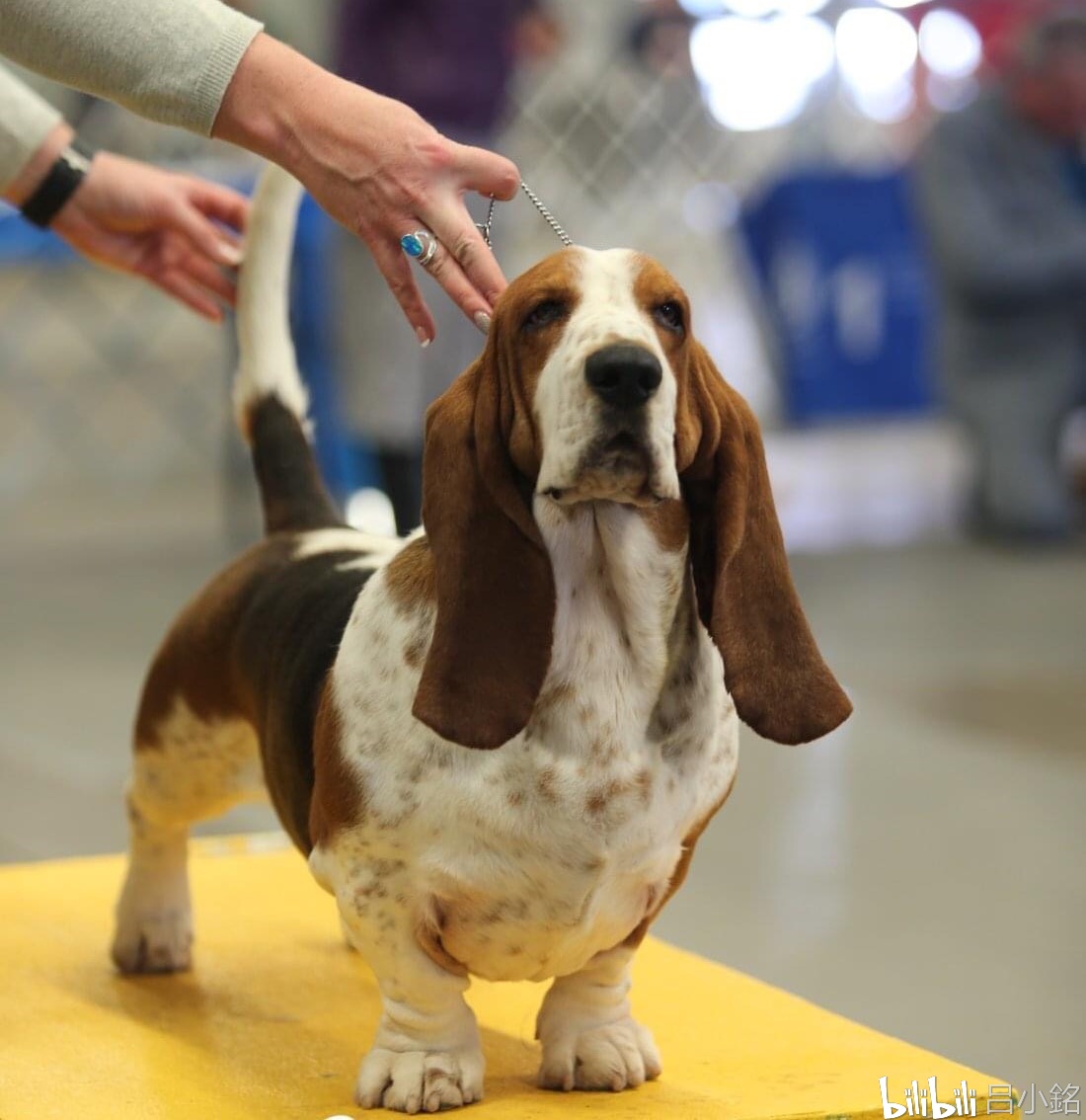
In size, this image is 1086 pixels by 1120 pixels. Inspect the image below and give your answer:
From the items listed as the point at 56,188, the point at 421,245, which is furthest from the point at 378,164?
the point at 56,188

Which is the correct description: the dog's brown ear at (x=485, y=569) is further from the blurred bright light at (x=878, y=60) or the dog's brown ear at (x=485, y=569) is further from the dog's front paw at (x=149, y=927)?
the blurred bright light at (x=878, y=60)

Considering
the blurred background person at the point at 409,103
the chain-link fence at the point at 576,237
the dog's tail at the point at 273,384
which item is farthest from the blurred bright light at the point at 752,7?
the dog's tail at the point at 273,384

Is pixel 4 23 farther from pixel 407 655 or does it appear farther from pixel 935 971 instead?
pixel 935 971

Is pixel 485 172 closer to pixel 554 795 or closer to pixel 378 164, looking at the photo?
pixel 378 164

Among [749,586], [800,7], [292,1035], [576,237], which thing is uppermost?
[800,7]

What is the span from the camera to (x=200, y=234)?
2.57 metres

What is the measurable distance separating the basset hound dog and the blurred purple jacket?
292cm

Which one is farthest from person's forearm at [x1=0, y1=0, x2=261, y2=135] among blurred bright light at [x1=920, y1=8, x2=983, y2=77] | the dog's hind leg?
blurred bright light at [x1=920, y1=8, x2=983, y2=77]

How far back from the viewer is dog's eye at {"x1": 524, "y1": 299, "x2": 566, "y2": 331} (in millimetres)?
1652

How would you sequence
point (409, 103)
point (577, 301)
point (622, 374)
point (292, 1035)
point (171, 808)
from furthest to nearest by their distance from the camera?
point (409, 103)
point (171, 808)
point (292, 1035)
point (577, 301)
point (622, 374)

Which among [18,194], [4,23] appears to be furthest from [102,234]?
[4,23]

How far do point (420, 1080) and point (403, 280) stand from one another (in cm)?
82

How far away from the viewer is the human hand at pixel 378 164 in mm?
1825

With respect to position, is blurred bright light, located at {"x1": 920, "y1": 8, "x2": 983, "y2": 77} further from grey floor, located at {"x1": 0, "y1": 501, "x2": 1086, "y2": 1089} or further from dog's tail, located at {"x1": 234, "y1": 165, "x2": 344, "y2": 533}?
dog's tail, located at {"x1": 234, "y1": 165, "x2": 344, "y2": 533}
